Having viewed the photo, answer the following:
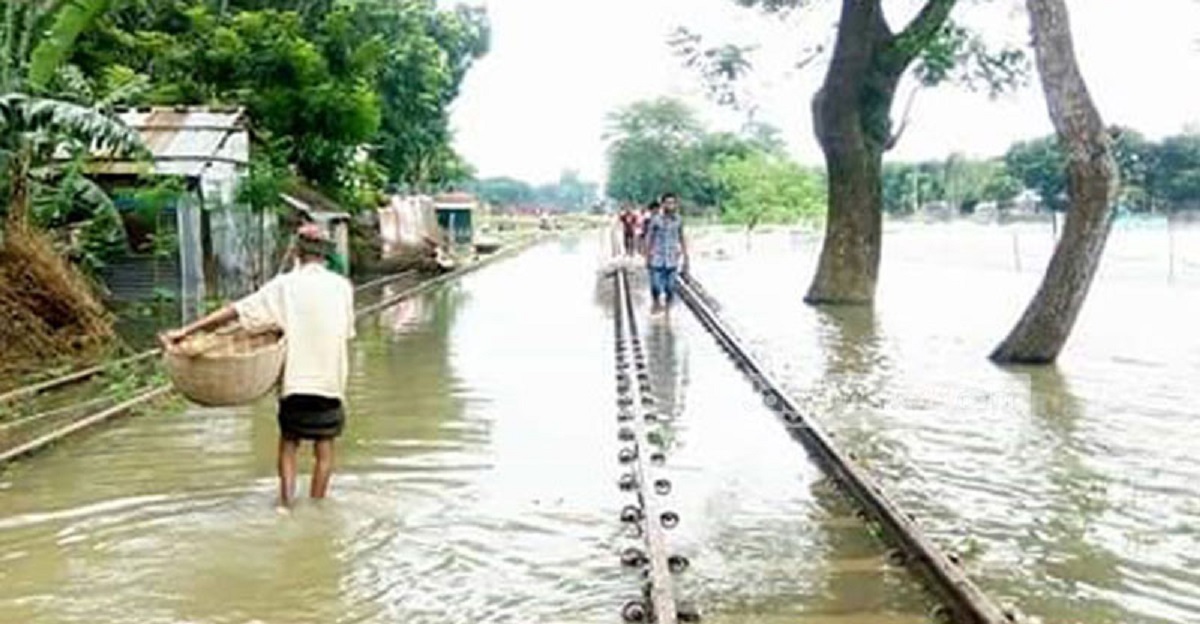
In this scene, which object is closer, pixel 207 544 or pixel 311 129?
pixel 207 544

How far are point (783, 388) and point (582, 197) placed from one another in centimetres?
17644

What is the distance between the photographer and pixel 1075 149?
15828 mm

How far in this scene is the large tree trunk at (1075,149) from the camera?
1573 cm

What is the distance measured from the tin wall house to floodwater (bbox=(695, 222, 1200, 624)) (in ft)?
25.9

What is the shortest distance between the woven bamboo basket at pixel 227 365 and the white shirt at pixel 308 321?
0.10 meters

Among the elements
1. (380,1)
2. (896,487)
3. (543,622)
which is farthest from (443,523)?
(380,1)

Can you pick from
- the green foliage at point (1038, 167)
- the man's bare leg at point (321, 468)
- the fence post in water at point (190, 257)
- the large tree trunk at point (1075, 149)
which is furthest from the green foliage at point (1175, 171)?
the man's bare leg at point (321, 468)

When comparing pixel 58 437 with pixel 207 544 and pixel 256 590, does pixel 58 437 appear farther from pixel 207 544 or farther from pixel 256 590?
pixel 256 590

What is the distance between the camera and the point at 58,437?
445 inches

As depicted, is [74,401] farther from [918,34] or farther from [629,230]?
[629,230]

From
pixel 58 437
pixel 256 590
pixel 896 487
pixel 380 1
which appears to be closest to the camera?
pixel 256 590

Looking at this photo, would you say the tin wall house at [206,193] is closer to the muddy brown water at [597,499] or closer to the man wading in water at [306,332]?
the muddy brown water at [597,499]

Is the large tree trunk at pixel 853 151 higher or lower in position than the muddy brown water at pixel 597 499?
higher

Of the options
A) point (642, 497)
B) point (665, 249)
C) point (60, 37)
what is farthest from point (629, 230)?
point (642, 497)
